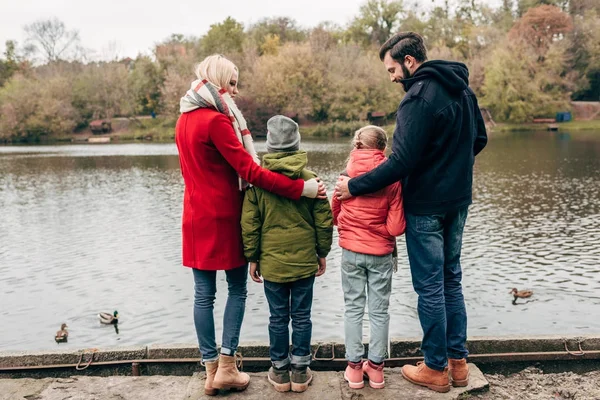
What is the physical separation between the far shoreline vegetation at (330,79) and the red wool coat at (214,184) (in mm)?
49574

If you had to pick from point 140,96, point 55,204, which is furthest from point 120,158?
point 140,96

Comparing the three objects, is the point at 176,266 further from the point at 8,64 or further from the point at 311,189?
the point at 8,64

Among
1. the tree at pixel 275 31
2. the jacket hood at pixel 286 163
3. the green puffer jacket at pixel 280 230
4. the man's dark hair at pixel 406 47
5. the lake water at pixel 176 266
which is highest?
the tree at pixel 275 31

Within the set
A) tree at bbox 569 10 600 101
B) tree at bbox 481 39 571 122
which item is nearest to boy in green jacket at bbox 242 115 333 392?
tree at bbox 481 39 571 122

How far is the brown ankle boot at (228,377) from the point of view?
3.71 metres

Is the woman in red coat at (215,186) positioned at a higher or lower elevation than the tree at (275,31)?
lower

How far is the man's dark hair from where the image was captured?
11.5ft

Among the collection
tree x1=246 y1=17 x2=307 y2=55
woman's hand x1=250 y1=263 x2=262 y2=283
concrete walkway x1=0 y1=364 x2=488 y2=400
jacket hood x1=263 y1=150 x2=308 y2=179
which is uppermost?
tree x1=246 y1=17 x2=307 y2=55

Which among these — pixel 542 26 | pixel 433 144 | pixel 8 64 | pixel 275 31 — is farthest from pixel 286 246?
pixel 8 64

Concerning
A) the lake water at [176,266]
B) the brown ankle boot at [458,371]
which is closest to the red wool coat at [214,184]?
the brown ankle boot at [458,371]

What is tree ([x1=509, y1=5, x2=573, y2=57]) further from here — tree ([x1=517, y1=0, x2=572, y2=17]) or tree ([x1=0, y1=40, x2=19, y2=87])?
tree ([x1=0, y1=40, x2=19, y2=87])

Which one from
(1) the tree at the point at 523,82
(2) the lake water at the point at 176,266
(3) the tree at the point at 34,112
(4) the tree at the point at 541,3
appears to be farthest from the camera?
(4) the tree at the point at 541,3

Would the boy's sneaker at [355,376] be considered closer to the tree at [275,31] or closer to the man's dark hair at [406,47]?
the man's dark hair at [406,47]

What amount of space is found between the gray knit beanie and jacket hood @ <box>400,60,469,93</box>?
0.78 m
